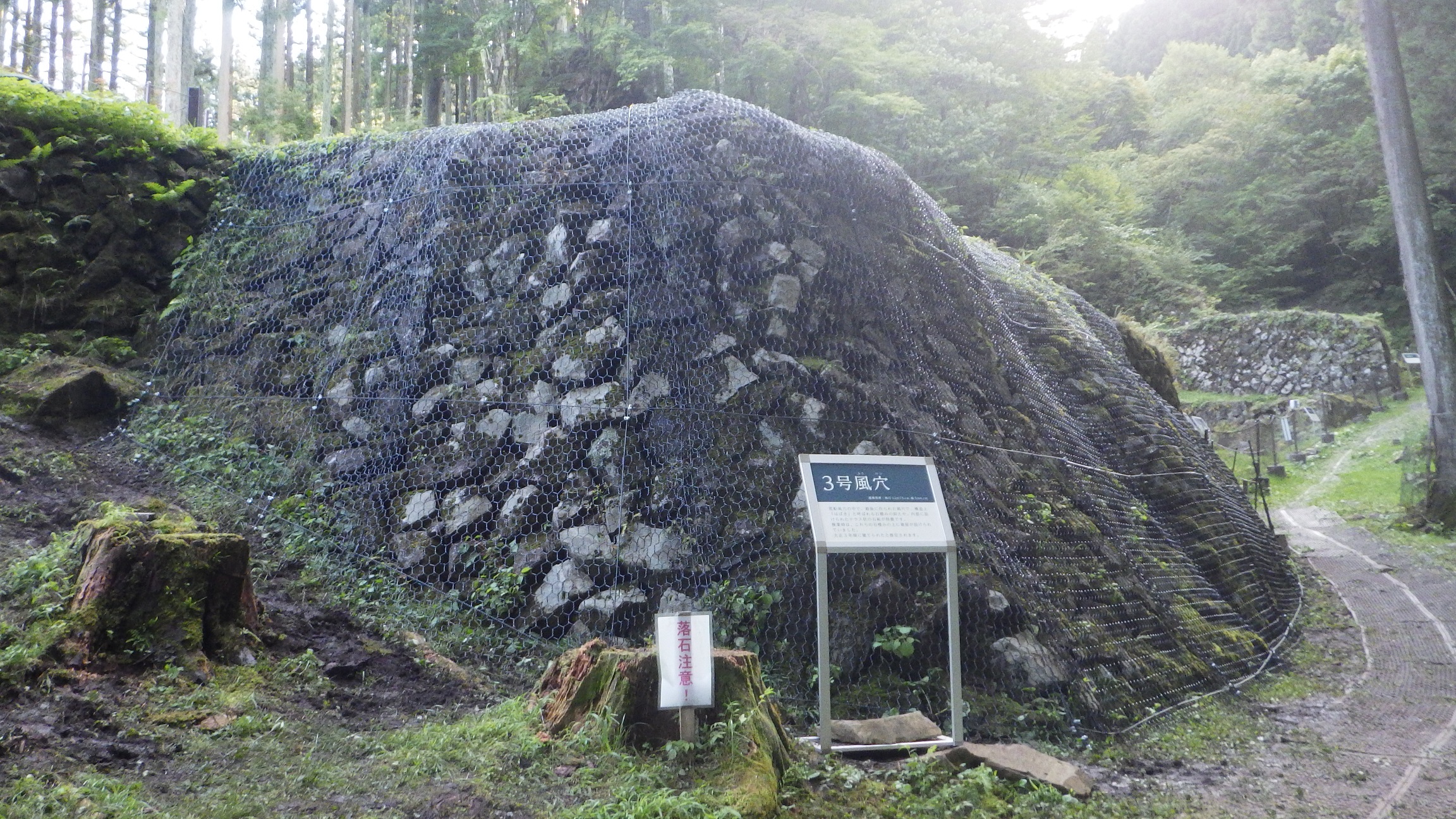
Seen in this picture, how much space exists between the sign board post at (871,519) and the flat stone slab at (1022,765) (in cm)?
15

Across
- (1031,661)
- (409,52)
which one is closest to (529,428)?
(1031,661)

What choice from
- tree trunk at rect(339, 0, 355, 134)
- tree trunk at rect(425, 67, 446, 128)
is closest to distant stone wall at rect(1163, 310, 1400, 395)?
tree trunk at rect(425, 67, 446, 128)

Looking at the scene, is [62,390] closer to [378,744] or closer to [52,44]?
[378,744]

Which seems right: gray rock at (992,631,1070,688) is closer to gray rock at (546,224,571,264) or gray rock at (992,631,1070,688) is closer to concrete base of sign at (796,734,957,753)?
concrete base of sign at (796,734,957,753)

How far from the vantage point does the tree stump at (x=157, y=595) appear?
11.5 feet

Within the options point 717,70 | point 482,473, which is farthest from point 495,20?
point 482,473

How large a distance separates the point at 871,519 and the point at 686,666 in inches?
46.0

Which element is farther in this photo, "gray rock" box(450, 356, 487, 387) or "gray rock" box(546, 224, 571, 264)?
"gray rock" box(546, 224, 571, 264)

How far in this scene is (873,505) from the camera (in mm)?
4113

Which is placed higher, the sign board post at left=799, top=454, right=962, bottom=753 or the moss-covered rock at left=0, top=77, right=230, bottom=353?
the moss-covered rock at left=0, top=77, right=230, bottom=353

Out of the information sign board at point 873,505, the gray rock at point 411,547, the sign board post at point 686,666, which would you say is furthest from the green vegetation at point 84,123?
the sign board post at point 686,666

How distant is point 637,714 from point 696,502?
1695 mm

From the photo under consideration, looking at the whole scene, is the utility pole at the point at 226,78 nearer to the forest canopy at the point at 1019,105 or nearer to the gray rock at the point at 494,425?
the forest canopy at the point at 1019,105

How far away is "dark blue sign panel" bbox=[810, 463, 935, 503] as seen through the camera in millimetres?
4078
